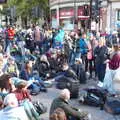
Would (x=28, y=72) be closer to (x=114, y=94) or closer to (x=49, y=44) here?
(x=114, y=94)

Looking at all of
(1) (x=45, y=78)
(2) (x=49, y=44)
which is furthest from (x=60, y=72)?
(2) (x=49, y=44)

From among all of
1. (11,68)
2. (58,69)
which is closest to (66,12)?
(58,69)

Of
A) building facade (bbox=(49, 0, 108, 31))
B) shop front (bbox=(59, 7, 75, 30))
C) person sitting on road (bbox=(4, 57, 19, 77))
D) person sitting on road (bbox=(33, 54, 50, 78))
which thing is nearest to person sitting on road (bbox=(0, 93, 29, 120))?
person sitting on road (bbox=(4, 57, 19, 77))

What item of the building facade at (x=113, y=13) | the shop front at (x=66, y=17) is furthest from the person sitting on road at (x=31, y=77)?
the shop front at (x=66, y=17)

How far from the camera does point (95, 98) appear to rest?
549 inches

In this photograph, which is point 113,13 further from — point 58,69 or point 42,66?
point 42,66

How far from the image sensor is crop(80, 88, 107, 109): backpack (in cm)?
1385

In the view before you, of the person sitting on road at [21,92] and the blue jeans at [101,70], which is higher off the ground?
the person sitting on road at [21,92]

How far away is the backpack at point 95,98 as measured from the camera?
1385 centimetres

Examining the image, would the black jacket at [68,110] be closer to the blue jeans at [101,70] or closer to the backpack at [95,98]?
the backpack at [95,98]

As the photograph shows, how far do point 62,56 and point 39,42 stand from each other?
556cm

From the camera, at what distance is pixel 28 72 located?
16906mm

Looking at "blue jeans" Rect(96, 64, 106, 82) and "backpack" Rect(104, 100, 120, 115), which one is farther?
"blue jeans" Rect(96, 64, 106, 82)

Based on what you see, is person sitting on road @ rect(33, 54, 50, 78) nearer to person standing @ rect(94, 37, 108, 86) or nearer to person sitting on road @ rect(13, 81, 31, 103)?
person standing @ rect(94, 37, 108, 86)
